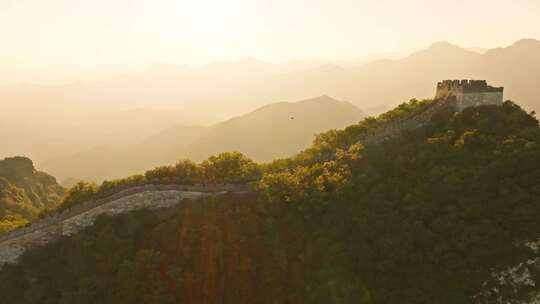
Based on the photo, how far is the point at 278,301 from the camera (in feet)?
89.4

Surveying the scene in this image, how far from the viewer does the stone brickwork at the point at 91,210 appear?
33.5 meters

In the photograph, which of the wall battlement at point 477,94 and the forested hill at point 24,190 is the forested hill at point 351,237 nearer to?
the wall battlement at point 477,94

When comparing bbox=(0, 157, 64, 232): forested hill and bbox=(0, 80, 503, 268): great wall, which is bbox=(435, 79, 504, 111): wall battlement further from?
bbox=(0, 157, 64, 232): forested hill

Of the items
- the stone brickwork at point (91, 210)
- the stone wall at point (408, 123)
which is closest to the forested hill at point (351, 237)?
the stone wall at point (408, 123)

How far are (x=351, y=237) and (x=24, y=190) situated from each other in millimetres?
66720

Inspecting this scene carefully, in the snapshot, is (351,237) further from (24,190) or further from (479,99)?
(24,190)

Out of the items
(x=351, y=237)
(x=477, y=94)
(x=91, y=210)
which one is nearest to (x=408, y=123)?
(x=477, y=94)

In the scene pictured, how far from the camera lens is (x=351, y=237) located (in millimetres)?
27172

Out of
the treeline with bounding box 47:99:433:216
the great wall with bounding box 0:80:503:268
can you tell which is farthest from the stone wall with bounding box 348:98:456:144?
the treeline with bounding box 47:99:433:216

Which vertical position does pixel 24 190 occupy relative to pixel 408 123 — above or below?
below

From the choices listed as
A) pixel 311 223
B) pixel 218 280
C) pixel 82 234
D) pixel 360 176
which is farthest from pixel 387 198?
pixel 82 234

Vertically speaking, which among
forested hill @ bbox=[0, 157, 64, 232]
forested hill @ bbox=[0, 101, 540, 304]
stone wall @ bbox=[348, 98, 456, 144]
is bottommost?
forested hill @ bbox=[0, 157, 64, 232]

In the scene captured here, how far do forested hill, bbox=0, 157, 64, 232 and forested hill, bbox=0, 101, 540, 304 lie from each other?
34.4m

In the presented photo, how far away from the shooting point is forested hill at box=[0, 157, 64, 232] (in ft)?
204
